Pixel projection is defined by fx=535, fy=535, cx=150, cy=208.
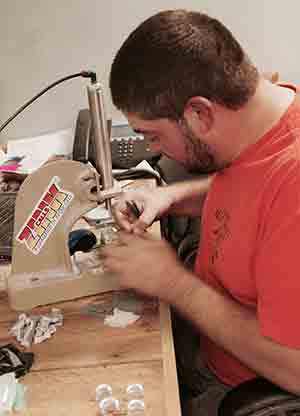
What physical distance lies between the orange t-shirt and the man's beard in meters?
0.04

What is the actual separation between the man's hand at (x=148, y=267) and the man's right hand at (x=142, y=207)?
0.11m

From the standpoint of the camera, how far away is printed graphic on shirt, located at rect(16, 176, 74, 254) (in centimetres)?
108

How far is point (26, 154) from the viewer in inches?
75.9

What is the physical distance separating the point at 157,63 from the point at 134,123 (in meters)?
0.14

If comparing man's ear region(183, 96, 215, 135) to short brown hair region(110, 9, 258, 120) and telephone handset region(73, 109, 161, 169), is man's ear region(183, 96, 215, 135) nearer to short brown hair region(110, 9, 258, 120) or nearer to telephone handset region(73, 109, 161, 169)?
short brown hair region(110, 9, 258, 120)

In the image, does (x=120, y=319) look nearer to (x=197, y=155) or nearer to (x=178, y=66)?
(x=197, y=155)

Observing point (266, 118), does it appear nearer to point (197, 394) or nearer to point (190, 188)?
point (190, 188)

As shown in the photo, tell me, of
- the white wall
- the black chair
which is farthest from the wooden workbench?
the white wall

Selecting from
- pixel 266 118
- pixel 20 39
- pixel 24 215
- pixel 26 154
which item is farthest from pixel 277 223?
pixel 20 39

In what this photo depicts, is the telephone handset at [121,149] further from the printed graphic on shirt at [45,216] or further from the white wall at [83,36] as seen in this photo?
the printed graphic on shirt at [45,216]

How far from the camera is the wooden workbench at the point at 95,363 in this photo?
88cm

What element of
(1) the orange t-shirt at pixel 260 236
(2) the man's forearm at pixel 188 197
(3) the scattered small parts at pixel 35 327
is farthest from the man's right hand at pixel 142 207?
(3) the scattered small parts at pixel 35 327

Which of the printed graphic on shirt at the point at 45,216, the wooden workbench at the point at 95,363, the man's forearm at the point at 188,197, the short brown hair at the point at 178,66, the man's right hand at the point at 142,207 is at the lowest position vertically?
the wooden workbench at the point at 95,363

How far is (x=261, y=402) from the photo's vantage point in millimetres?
932
